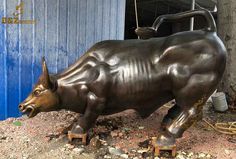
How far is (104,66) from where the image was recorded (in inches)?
85.7

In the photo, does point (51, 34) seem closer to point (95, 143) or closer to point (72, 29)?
point (72, 29)

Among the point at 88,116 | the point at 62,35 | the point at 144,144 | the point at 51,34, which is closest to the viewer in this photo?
the point at 88,116

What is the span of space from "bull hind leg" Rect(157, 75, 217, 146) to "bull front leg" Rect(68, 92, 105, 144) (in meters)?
0.52

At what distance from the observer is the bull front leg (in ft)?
6.98

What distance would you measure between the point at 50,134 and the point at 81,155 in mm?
500

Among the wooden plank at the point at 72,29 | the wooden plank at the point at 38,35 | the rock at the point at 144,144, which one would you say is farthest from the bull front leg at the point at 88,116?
the wooden plank at the point at 72,29

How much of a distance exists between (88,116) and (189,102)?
770mm

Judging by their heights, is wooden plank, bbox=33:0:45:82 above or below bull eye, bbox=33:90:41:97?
above

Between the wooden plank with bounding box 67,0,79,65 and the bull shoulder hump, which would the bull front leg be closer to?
the bull shoulder hump

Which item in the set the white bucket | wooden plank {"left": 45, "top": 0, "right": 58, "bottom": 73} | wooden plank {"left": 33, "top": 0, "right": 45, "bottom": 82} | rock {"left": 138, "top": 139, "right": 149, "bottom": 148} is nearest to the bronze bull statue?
rock {"left": 138, "top": 139, "right": 149, "bottom": 148}

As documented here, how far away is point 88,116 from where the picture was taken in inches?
85.4

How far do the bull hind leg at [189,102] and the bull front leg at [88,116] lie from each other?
1.69 ft

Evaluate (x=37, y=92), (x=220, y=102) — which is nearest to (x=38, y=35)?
(x=37, y=92)

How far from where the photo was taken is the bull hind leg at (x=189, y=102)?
203 centimetres
